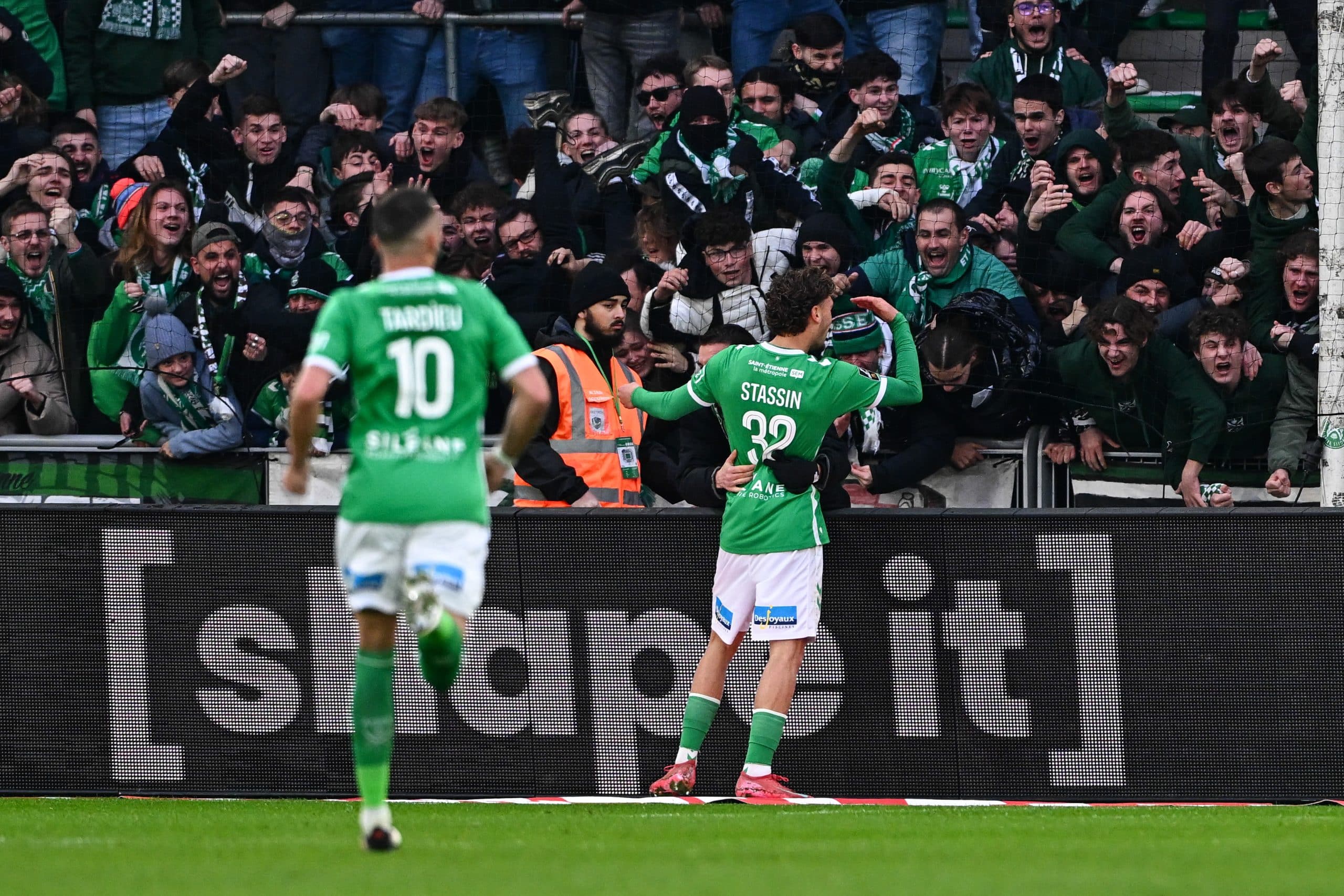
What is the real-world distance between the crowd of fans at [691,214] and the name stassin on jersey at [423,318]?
9.37 ft

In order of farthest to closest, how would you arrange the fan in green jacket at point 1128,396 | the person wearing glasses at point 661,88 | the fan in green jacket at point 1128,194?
1. the person wearing glasses at point 661,88
2. the fan in green jacket at point 1128,194
3. the fan in green jacket at point 1128,396

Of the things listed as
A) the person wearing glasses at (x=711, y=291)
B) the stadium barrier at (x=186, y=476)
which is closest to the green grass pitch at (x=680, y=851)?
the stadium barrier at (x=186, y=476)

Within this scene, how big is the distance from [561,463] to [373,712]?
323 cm

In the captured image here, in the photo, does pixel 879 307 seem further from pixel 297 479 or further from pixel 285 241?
pixel 285 241

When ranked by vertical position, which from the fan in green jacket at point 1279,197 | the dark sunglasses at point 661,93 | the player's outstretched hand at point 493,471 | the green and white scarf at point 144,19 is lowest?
the player's outstretched hand at point 493,471

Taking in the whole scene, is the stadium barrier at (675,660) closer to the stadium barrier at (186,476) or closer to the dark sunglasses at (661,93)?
the stadium barrier at (186,476)

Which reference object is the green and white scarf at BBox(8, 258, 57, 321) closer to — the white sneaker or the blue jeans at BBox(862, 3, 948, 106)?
the blue jeans at BBox(862, 3, 948, 106)

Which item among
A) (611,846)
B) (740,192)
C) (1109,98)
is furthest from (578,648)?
(1109,98)

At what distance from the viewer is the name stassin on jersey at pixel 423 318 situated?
18.5 feet

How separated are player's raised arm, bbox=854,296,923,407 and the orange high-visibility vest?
1473 mm

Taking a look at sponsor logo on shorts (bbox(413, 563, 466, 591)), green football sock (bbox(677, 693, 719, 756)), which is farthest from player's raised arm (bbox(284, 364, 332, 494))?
green football sock (bbox(677, 693, 719, 756))

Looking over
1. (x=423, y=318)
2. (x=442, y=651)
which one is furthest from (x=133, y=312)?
(x=442, y=651)

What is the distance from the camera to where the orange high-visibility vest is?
894 cm

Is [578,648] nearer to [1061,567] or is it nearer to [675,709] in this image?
[675,709]
